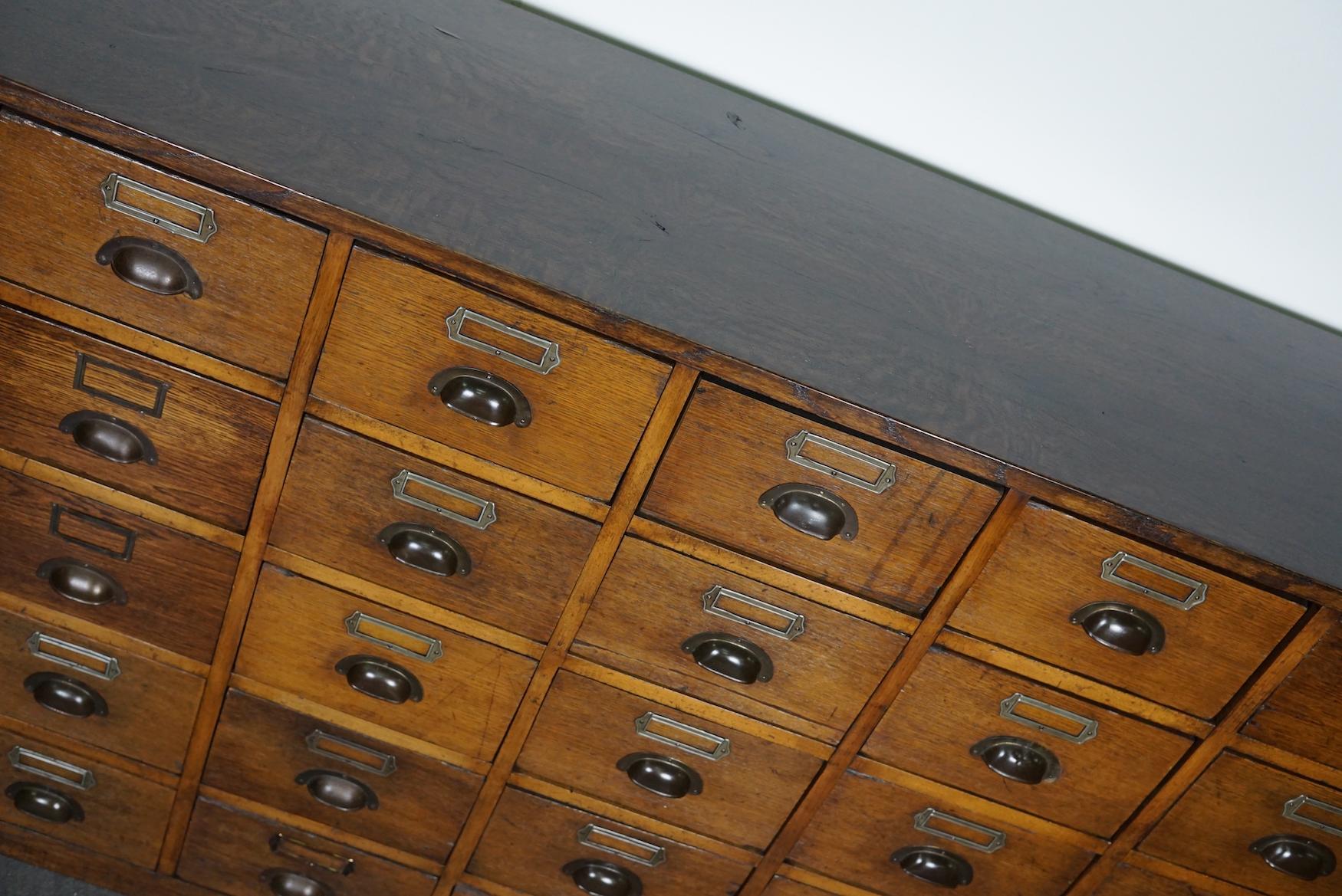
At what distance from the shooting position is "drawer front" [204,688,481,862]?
64.4 inches

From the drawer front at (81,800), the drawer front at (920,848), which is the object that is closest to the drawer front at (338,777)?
the drawer front at (81,800)

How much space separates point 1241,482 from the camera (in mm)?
1471

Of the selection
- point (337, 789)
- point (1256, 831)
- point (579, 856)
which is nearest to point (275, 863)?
point (337, 789)

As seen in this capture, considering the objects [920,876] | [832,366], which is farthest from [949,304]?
[920,876]

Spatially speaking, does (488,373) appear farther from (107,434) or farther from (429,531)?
(107,434)

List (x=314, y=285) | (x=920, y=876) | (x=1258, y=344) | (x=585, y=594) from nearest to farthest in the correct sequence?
(x=314, y=285)
(x=585, y=594)
(x=920, y=876)
(x=1258, y=344)

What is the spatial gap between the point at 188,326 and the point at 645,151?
2.22 ft

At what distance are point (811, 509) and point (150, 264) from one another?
0.79 m

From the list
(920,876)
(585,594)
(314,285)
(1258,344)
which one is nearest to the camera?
(314,285)

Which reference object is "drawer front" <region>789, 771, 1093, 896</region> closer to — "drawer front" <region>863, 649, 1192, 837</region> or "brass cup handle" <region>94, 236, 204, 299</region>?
"drawer front" <region>863, 649, 1192, 837</region>

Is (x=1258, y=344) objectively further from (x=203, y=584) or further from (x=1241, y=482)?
(x=203, y=584)

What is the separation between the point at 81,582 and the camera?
1553 mm

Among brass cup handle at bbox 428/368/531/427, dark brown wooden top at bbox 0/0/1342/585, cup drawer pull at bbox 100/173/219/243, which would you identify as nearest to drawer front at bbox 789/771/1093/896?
dark brown wooden top at bbox 0/0/1342/585

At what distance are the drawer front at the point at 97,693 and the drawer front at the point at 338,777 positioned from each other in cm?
7
